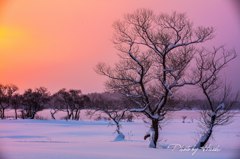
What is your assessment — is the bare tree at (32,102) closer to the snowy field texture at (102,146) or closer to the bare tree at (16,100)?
the bare tree at (16,100)

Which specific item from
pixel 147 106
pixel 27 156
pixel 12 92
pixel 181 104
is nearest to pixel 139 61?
pixel 147 106

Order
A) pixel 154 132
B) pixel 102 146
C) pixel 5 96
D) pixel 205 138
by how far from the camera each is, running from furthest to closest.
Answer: pixel 5 96
pixel 205 138
pixel 154 132
pixel 102 146

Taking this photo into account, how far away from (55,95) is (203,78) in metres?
57.9

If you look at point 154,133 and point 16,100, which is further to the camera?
point 16,100

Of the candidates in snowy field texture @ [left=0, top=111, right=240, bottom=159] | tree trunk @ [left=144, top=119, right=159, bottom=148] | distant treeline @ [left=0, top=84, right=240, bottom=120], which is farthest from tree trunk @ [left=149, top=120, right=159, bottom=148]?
distant treeline @ [left=0, top=84, right=240, bottom=120]

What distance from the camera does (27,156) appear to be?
50.6ft

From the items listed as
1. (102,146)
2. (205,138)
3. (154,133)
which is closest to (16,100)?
(102,146)

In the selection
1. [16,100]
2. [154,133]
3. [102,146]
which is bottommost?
[102,146]

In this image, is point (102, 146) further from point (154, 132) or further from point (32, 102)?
point (32, 102)

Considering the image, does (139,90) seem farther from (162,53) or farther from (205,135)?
(205,135)

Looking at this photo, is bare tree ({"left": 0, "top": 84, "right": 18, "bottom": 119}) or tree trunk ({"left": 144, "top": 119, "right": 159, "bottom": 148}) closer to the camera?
tree trunk ({"left": 144, "top": 119, "right": 159, "bottom": 148})

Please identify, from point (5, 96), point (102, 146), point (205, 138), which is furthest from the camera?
point (5, 96)

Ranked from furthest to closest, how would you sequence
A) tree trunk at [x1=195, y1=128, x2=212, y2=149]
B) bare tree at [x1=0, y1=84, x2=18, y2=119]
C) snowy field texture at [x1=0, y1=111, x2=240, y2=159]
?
bare tree at [x1=0, y1=84, x2=18, y2=119]
tree trunk at [x1=195, y1=128, x2=212, y2=149]
snowy field texture at [x1=0, y1=111, x2=240, y2=159]

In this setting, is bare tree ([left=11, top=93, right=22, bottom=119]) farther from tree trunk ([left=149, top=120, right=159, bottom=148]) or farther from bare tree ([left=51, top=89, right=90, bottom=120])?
tree trunk ([left=149, top=120, right=159, bottom=148])
